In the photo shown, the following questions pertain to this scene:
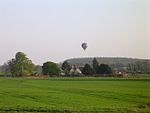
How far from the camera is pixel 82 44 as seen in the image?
235 ft

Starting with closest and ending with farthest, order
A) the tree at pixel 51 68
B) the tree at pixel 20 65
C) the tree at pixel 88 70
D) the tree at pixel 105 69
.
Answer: the tree at pixel 105 69, the tree at pixel 88 70, the tree at pixel 51 68, the tree at pixel 20 65

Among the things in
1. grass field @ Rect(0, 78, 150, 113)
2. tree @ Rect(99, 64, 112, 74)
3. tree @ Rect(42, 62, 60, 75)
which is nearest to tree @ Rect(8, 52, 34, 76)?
tree @ Rect(42, 62, 60, 75)

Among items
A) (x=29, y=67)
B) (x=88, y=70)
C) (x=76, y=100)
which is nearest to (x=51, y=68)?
(x=29, y=67)

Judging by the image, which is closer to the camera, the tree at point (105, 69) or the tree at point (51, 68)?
the tree at point (105, 69)

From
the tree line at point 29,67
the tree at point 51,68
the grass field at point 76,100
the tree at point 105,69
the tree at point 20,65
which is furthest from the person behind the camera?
the tree at point 20,65

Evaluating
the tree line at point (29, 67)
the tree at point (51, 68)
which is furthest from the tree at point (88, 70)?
the tree at point (51, 68)

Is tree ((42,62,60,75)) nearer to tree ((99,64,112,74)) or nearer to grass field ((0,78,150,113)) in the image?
tree ((99,64,112,74))

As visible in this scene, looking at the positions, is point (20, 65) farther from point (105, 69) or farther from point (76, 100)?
point (76, 100)

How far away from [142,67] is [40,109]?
85852 millimetres

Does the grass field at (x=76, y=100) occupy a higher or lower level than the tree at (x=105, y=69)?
lower

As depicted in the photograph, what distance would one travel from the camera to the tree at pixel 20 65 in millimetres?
109094

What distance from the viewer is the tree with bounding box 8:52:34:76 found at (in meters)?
109

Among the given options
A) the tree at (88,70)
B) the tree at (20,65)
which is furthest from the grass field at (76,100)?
the tree at (20,65)

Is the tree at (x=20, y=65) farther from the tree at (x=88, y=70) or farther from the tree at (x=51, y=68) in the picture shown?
the tree at (x=88, y=70)
